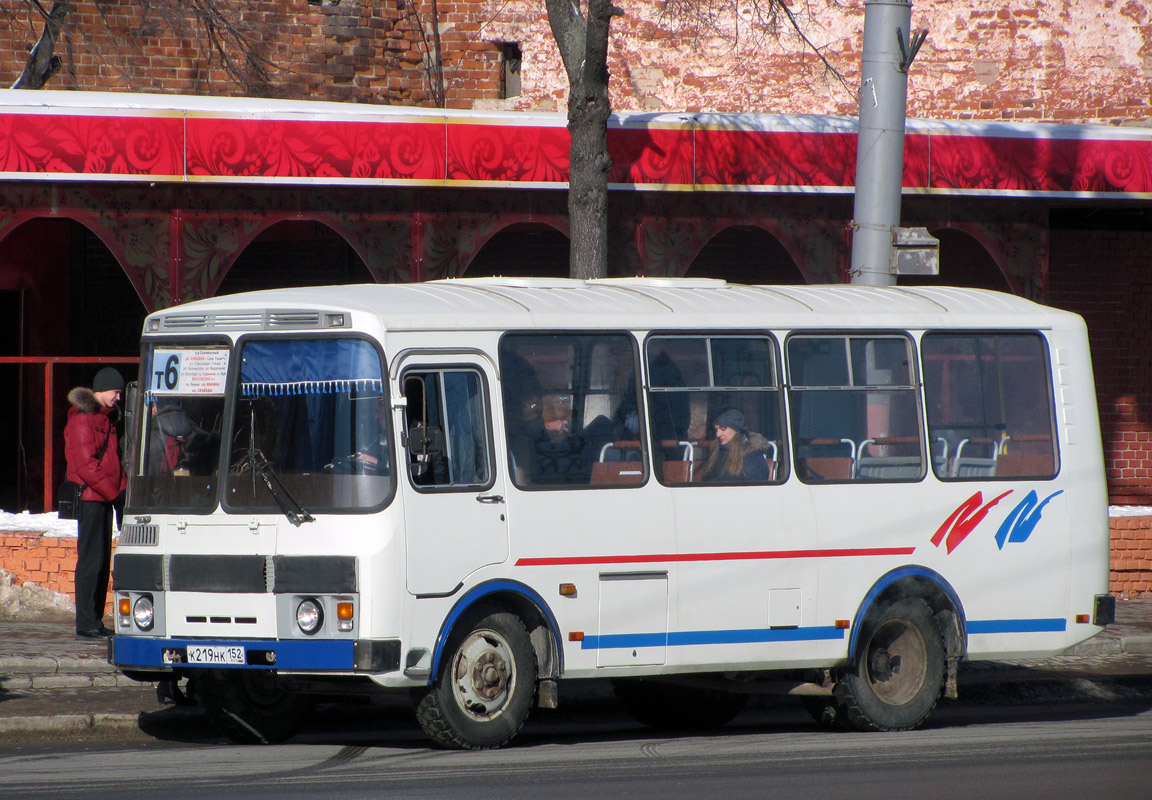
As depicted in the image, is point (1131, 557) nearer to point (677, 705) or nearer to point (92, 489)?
point (677, 705)

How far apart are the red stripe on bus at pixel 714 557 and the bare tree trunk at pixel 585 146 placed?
426 cm

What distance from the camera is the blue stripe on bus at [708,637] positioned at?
9148mm

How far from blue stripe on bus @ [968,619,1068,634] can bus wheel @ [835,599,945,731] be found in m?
0.28

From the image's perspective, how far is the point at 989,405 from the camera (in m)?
10.4

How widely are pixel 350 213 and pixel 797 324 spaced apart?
638 centimetres

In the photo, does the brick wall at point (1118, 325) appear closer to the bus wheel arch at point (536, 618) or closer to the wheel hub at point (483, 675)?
the bus wheel arch at point (536, 618)

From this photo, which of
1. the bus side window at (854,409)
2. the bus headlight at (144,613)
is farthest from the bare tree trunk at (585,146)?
the bus headlight at (144,613)

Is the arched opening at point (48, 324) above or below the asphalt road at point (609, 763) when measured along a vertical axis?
above

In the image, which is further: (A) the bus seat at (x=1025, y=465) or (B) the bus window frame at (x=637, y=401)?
(A) the bus seat at (x=1025, y=465)

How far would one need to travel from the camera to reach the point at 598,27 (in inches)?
508

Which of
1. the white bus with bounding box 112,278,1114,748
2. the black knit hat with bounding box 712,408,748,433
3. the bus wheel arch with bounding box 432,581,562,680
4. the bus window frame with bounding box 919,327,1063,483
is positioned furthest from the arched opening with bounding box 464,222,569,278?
the bus wheel arch with bounding box 432,581,562,680

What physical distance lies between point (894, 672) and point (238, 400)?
415 cm

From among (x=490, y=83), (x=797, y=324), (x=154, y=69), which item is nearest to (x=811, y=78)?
(x=490, y=83)

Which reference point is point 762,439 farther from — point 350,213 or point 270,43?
point 270,43
